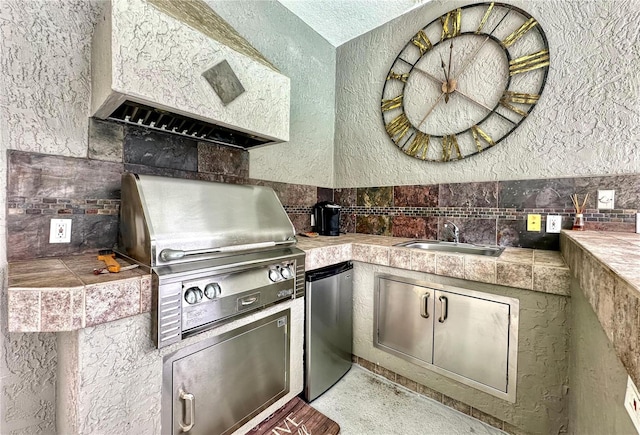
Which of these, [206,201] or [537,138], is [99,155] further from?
[537,138]

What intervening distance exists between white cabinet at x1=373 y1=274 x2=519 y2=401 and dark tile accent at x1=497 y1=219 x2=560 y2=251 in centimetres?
64

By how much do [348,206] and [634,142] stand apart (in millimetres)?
2130

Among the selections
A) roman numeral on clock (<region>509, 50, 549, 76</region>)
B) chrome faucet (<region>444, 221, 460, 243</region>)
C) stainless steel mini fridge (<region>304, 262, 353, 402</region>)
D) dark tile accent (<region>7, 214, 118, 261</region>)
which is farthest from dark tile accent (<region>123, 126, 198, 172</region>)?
roman numeral on clock (<region>509, 50, 549, 76</region>)

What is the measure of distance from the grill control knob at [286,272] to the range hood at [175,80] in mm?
903

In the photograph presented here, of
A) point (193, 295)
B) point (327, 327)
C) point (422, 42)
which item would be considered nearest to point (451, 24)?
point (422, 42)

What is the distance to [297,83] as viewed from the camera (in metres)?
2.61

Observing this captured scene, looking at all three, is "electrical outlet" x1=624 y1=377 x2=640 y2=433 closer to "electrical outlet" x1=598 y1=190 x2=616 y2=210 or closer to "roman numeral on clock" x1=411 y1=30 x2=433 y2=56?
"electrical outlet" x1=598 y1=190 x2=616 y2=210

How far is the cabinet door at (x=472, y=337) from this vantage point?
1.53 meters

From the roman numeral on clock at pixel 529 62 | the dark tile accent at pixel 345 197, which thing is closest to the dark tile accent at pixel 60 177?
the dark tile accent at pixel 345 197

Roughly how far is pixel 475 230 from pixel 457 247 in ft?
0.65

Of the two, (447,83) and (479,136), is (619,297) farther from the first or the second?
(447,83)

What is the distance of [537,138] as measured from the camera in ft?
6.12

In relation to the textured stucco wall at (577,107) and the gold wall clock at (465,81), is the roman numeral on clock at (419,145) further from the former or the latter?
the textured stucco wall at (577,107)

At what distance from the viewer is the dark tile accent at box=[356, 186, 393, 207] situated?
103 inches
